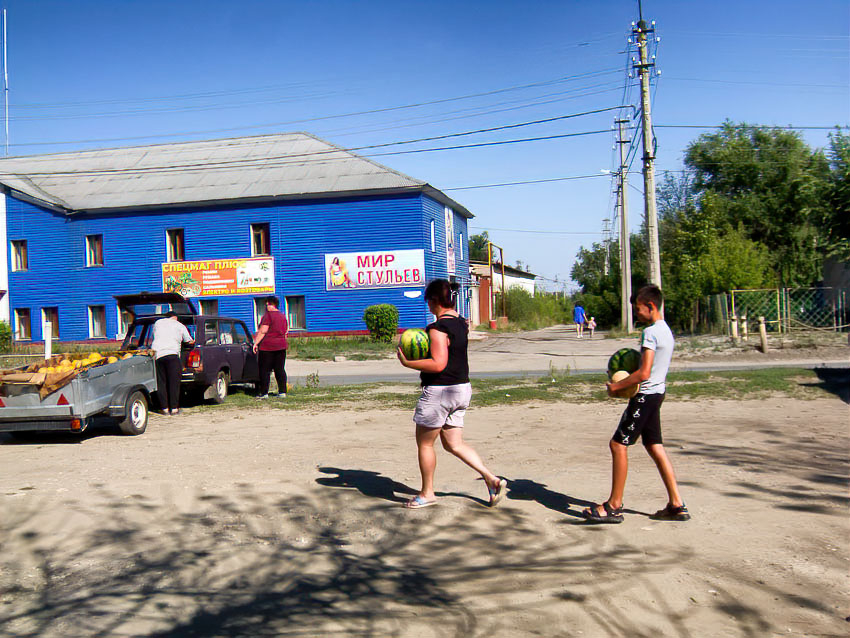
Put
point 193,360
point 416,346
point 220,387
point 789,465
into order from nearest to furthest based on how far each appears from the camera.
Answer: point 416,346 → point 789,465 → point 193,360 → point 220,387

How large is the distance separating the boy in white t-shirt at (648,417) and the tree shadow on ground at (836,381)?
7786 millimetres

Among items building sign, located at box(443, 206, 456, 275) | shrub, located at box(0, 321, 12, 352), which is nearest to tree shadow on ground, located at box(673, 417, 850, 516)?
building sign, located at box(443, 206, 456, 275)

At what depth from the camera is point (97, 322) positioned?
37344mm

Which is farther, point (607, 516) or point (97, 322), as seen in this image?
point (97, 322)

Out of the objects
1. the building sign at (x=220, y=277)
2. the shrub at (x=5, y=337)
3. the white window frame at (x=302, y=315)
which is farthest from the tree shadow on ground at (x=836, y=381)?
the shrub at (x=5, y=337)

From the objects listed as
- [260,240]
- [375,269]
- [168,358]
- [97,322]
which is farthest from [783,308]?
[97,322]

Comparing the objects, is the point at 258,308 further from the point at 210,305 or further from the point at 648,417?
the point at 648,417

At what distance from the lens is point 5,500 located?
22.0 ft

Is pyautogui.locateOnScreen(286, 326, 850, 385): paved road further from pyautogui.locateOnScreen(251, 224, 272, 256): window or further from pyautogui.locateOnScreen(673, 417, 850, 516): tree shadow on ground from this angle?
pyautogui.locateOnScreen(251, 224, 272, 256): window

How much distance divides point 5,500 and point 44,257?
1363 inches

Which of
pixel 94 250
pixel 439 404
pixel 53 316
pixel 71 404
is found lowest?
pixel 71 404

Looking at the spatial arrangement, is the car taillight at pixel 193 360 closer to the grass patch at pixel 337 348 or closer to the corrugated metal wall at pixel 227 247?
the grass patch at pixel 337 348

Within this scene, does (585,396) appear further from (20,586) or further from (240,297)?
(240,297)

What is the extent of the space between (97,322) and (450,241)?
703 inches
